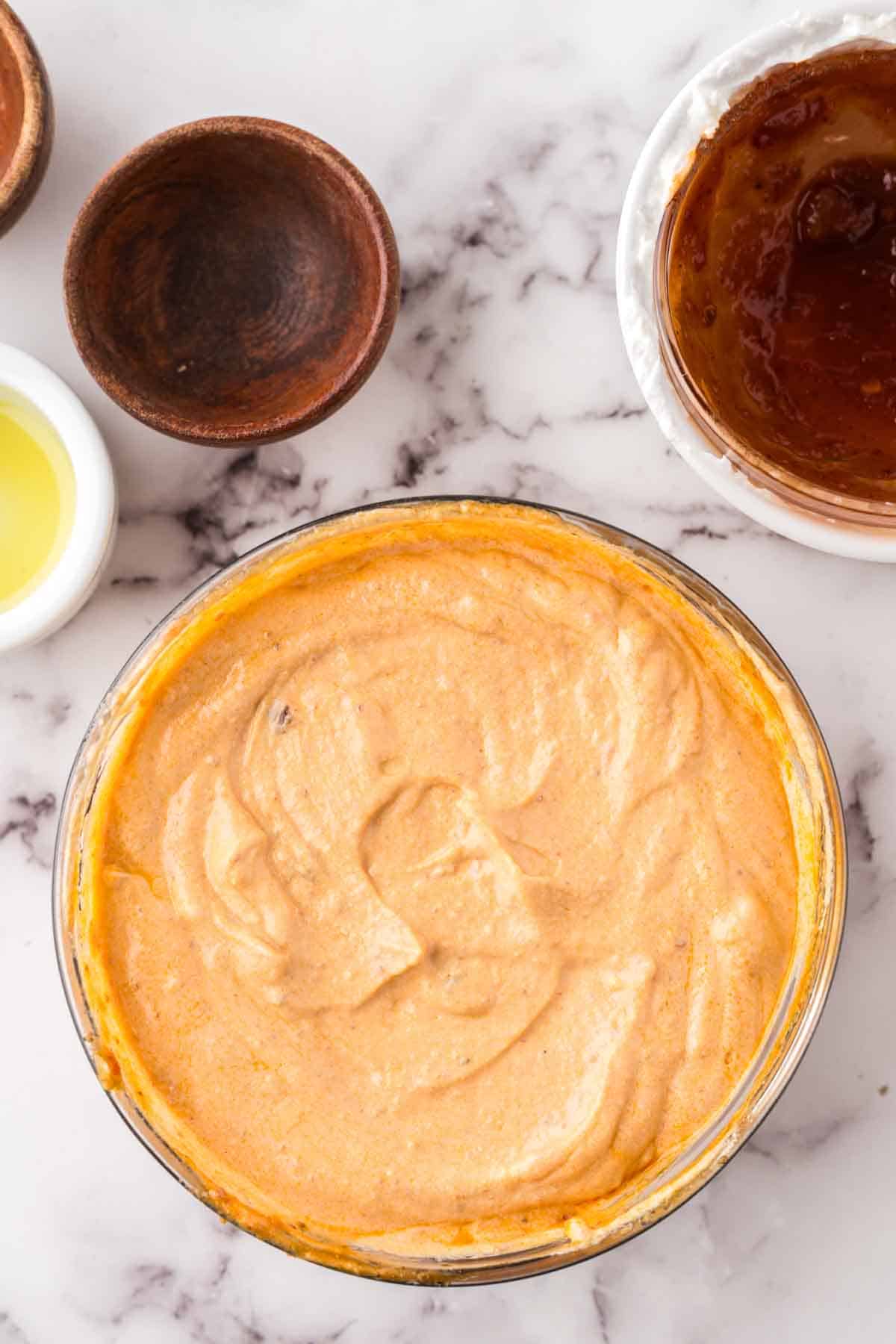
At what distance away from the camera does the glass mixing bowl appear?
176 cm

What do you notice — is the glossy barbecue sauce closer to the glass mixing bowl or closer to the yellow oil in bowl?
the glass mixing bowl

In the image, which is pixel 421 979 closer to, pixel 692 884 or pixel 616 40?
pixel 692 884

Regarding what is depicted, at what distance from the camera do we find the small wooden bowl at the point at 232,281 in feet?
5.95

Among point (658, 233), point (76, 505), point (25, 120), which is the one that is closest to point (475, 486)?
point (658, 233)

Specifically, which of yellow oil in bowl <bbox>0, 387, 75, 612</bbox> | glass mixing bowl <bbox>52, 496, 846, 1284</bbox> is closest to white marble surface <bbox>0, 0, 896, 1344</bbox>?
yellow oil in bowl <bbox>0, 387, 75, 612</bbox>

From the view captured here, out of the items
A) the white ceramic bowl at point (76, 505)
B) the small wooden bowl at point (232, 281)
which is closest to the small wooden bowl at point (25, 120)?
the small wooden bowl at point (232, 281)

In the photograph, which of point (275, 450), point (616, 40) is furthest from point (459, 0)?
point (275, 450)

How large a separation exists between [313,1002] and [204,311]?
895mm

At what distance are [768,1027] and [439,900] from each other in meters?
0.42

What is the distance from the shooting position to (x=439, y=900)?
1.79 m

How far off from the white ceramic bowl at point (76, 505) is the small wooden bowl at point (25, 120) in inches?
7.3

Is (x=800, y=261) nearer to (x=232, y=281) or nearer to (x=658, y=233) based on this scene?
(x=658, y=233)

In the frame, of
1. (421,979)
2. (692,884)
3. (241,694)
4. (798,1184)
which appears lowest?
(798,1184)

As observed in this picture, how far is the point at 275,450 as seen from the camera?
1.99 meters
